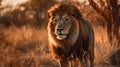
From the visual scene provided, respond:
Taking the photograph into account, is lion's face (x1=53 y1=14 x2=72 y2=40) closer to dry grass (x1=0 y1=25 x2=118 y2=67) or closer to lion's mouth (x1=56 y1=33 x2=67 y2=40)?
lion's mouth (x1=56 y1=33 x2=67 y2=40)

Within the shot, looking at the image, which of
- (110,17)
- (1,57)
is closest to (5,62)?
(1,57)

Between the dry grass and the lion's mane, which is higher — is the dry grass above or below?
below

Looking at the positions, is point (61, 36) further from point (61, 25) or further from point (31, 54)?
point (31, 54)

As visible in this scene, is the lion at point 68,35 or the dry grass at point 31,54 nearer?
the lion at point 68,35

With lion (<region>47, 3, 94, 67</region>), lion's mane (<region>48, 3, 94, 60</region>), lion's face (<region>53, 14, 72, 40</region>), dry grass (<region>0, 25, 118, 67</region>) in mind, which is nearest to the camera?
lion's face (<region>53, 14, 72, 40</region>)

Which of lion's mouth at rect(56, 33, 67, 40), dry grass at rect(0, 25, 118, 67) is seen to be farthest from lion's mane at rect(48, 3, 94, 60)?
dry grass at rect(0, 25, 118, 67)

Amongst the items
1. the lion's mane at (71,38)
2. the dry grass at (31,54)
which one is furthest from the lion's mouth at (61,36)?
the dry grass at (31,54)

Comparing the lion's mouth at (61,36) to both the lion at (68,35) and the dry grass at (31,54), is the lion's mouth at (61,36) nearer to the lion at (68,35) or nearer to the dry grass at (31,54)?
the lion at (68,35)

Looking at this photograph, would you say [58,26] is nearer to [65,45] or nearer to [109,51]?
[65,45]

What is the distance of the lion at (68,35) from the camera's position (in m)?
7.37

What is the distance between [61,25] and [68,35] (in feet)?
1.11

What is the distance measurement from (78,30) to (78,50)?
454 millimetres

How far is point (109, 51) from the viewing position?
10.4 metres

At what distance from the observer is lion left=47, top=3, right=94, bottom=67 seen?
7.37 metres
